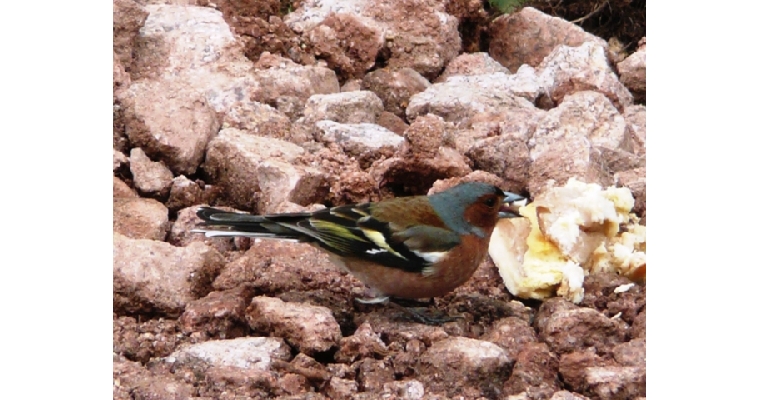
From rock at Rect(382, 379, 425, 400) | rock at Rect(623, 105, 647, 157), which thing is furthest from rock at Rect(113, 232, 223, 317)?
rock at Rect(623, 105, 647, 157)

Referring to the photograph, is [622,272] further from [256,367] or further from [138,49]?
[138,49]

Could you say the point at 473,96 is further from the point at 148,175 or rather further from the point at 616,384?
the point at 616,384

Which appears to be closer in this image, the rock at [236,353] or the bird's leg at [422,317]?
the rock at [236,353]

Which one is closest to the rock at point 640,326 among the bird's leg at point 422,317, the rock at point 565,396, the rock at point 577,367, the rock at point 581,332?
the rock at point 581,332

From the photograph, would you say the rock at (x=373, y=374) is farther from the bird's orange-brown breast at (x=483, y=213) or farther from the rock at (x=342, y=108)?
the rock at (x=342, y=108)

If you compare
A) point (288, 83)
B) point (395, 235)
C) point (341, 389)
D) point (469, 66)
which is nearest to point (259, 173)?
point (395, 235)

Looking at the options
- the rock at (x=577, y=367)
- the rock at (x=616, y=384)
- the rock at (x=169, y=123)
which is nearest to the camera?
the rock at (x=616, y=384)
